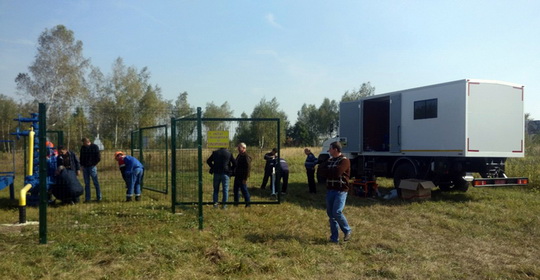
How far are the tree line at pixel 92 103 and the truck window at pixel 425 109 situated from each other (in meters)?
3.96

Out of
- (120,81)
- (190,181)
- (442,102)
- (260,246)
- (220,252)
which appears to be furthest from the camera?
(120,81)

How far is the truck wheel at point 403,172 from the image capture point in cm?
1188

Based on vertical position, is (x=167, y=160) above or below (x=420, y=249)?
above

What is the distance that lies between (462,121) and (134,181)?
847cm

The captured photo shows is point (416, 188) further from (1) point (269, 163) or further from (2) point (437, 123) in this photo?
(1) point (269, 163)

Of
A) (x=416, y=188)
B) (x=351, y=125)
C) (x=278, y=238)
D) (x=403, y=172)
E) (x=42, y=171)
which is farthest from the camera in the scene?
(x=351, y=125)

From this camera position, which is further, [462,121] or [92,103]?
[92,103]

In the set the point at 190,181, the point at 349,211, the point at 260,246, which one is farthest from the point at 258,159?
the point at 260,246

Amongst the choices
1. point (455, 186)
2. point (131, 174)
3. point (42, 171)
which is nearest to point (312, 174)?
point (455, 186)

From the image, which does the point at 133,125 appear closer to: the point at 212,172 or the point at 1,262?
the point at 212,172

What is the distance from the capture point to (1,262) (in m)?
5.19

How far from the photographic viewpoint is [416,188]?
10.9 metres

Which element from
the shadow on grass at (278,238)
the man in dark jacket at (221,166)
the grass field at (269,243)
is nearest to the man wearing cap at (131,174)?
the grass field at (269,243)

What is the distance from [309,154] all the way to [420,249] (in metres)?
6.56
